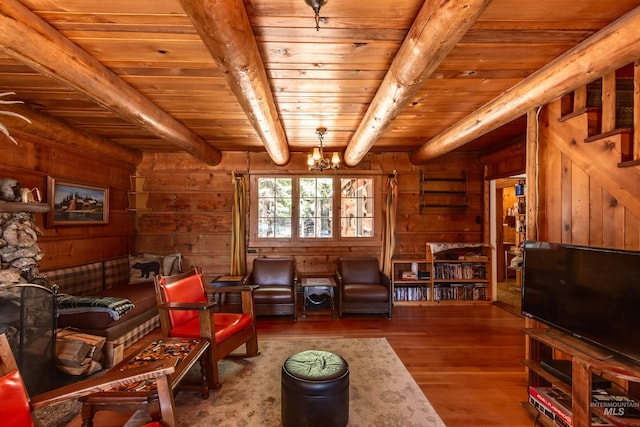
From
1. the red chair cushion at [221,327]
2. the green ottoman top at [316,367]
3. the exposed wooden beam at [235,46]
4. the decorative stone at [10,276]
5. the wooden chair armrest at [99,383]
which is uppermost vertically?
the exposed wooden beam at [235,46]

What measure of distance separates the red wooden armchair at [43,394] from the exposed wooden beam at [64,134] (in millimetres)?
2562

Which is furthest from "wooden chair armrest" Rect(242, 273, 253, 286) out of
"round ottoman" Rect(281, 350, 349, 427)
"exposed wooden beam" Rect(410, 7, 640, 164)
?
"exposed wooden beam" Rect(410, 7, 640, 164)

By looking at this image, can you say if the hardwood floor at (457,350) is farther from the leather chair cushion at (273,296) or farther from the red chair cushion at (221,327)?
the red chair cushion at (221,327)

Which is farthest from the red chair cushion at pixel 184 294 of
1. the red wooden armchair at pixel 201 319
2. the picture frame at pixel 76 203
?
the picture frame at pixel 76 203

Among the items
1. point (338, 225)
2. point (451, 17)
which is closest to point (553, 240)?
point (451, 17)

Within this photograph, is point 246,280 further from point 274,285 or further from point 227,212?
point 227,212

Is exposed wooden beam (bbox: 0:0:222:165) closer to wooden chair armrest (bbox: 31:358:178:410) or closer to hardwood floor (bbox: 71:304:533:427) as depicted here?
wooden chair armrest (bbox: 31:358:178:410)

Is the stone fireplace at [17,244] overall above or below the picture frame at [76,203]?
below

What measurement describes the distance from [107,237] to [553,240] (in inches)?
211

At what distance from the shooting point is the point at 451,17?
1328 millimetres

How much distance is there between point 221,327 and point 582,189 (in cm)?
311

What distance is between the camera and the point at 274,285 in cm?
445

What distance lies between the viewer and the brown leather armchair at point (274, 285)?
4.11m

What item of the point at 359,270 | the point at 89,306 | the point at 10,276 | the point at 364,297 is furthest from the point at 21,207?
the point at 359,270
